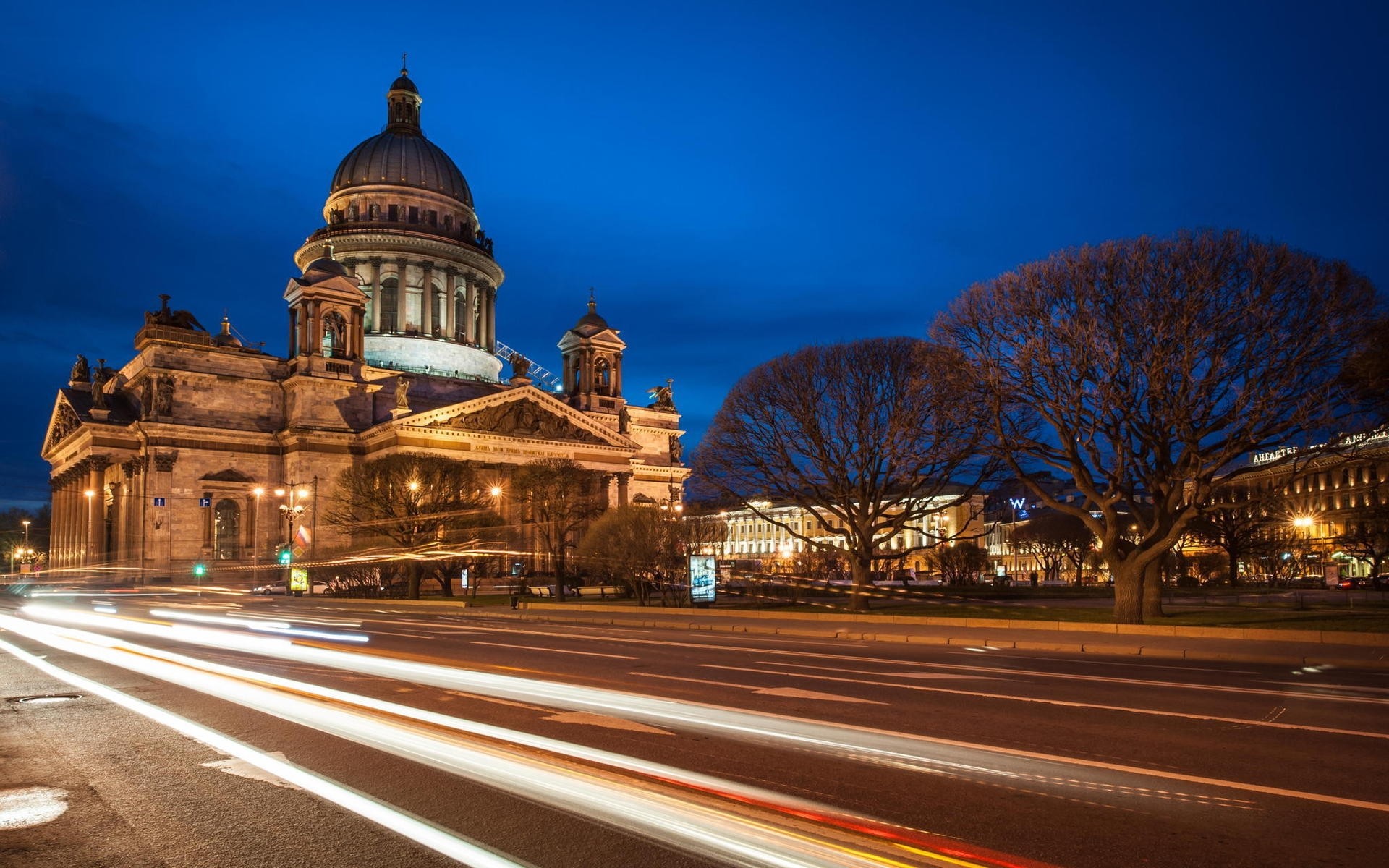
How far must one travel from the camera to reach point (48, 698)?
14.3 metres

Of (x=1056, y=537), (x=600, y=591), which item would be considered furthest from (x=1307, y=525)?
(x=600, y=591)

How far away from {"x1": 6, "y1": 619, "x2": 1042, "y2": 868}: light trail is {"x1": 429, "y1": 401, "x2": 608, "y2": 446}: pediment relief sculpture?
63437mm

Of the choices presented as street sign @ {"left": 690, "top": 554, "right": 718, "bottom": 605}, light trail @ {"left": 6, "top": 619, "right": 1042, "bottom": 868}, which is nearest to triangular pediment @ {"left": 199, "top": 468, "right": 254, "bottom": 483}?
street sign @ {"left": 690, "top": 554, "right": 718, "bottom": 605}

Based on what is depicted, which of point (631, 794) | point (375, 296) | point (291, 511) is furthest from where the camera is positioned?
point (375, 296)

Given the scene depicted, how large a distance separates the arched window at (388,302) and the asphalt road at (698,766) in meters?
82.6

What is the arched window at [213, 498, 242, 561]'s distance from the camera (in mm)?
74125

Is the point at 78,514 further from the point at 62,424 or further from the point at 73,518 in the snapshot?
the point at 62,424

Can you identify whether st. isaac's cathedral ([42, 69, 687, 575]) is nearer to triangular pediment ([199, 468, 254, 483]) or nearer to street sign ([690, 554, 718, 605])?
triangular pediment ([199, 468, 254, 483])

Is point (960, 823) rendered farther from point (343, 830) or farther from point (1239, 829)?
point (343, 830)

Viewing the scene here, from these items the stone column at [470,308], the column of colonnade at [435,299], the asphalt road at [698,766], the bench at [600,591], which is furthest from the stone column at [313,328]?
the asphalt road at [698,766]

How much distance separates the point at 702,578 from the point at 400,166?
75.5 meters

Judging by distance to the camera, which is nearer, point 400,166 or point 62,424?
point 62,424

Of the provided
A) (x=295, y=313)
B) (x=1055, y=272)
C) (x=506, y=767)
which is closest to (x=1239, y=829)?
(x=506, y=767)

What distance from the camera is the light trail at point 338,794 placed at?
6375 mm
